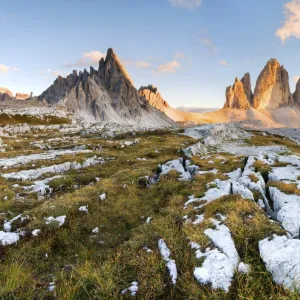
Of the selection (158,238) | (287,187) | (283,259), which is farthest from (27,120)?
(283,259)

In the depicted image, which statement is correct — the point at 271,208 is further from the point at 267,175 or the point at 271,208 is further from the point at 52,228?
the point at 52,228

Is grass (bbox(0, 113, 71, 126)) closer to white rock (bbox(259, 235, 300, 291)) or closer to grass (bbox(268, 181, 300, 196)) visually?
grass (bbox(268, 181, 300, 196))

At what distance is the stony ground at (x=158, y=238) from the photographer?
26.5 ft

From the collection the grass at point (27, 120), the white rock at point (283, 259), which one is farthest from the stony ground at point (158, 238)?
the grass at point (27, 120)

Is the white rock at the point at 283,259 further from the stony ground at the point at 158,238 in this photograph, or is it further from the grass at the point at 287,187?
the grass at the point at 287,187

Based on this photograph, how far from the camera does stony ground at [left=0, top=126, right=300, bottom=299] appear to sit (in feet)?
26.5

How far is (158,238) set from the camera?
37.0 feet

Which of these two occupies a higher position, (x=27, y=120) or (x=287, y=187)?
(x=27, y=120)

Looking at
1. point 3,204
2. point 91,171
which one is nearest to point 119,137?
point 91,171

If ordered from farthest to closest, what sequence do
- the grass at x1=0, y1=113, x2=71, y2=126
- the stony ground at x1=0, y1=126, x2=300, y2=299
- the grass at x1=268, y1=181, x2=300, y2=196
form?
1. the grass at x1=0, y1=113, x2=71, y2=126
2. the grass at x1=268, y1=181, x2=300, y2=196
3. the stony ground at x1=0, y1=126, x2=300, y2=299

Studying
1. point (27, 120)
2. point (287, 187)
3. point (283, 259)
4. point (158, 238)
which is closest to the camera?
point (283, 259)

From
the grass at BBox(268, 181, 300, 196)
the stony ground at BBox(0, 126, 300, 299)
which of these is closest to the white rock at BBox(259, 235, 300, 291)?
the stony ground at BBox(0, 126, 300, 299)

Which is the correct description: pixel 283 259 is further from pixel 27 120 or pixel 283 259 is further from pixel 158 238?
pixel 27 120

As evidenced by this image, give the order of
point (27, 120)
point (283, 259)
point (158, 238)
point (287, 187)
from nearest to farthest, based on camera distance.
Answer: point (283, 259) < point (158, 238) < point (287, 187) < point (27, 120)
